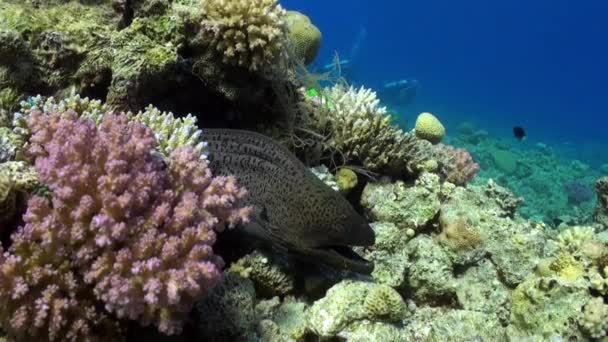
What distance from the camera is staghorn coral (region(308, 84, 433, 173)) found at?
196 inches

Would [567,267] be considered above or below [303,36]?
below

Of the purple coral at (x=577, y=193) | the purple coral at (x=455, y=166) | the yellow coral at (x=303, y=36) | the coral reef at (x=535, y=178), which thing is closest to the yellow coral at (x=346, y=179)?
the purple coral at (x=455, y=166)

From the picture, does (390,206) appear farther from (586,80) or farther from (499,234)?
(586,80)

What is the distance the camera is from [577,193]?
1571 centimetres

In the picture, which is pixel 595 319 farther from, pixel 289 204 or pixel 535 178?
pixel 535 178

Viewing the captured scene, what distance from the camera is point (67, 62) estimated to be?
395cm

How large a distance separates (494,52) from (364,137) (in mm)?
149069

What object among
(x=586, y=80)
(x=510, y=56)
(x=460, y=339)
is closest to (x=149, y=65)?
(x=460, y=339)

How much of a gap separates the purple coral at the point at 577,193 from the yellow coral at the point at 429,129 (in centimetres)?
1156

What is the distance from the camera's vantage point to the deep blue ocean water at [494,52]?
64.8m

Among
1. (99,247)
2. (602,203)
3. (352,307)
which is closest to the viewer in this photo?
(99,247)

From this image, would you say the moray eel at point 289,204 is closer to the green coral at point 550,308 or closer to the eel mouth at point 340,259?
the eel mouth at point 340,259

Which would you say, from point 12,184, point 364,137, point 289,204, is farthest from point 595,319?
point 12,184

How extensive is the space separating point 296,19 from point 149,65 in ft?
12.1
